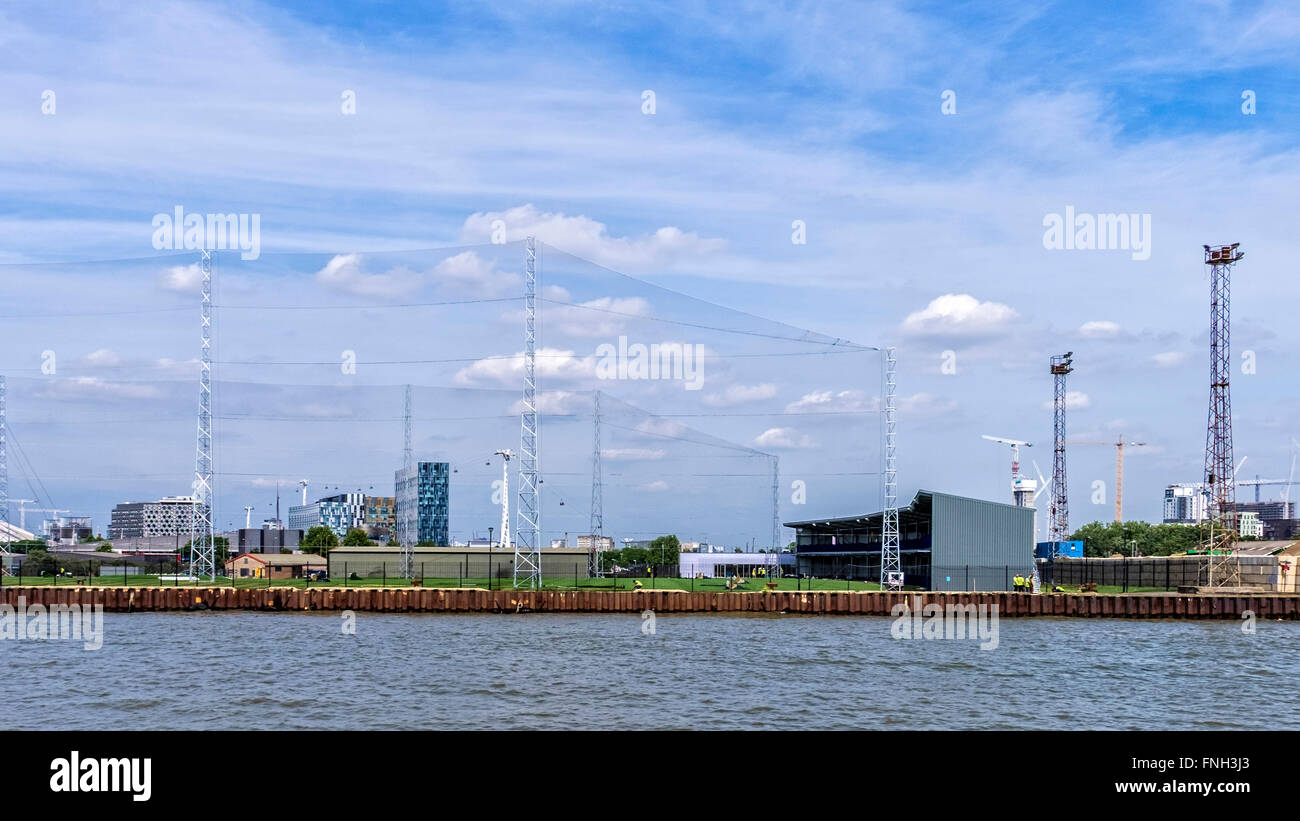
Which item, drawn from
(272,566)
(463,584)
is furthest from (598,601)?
(272,566)

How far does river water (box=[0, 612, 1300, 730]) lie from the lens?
28266 millimetres

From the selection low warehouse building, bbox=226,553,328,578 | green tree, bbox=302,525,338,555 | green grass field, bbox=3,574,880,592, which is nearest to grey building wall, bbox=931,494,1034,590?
green grass field, bbox=3,574,880,592

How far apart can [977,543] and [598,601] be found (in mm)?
31509

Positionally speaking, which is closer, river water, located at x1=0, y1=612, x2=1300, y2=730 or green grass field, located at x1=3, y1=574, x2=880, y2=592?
river water, located at x1=0, y1=612, x2=1300, y2=730

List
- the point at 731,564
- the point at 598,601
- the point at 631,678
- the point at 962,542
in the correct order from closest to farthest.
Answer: the point at 631,678 < the point at 598,601 < the point at 962,542 < the point at 731,564

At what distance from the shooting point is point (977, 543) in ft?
265

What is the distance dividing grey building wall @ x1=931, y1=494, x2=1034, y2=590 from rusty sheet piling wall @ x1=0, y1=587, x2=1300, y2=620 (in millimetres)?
10067

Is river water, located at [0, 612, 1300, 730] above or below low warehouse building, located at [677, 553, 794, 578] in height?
above

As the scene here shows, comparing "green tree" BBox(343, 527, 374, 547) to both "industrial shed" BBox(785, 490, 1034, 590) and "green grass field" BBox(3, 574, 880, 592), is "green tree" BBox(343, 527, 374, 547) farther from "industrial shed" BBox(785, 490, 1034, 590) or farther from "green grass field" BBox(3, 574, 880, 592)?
"industrial shed" BBox(785, 490, 1034, 590)

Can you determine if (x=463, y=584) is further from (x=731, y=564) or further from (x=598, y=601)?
(x=731, y=564)
